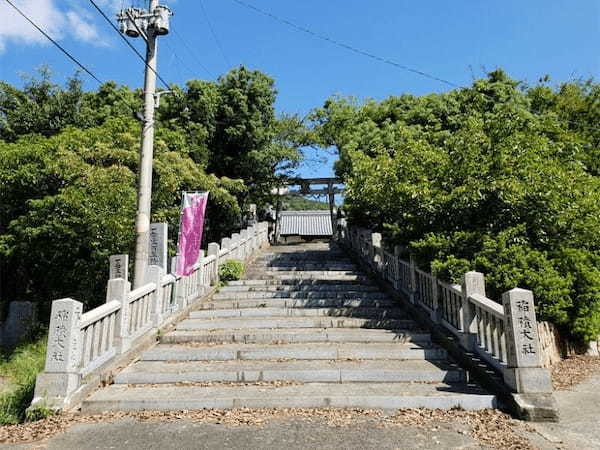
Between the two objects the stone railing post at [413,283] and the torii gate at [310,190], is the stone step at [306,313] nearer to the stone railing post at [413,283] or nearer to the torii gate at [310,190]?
the stone railing post at [413,283]

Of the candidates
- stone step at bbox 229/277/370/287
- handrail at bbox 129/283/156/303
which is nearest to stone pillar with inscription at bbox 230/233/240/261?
stone step at bbox 229/277/370/287

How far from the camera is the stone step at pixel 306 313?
811 centimetres

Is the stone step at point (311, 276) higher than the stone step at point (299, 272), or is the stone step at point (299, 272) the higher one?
the stone step at point (299, 272)

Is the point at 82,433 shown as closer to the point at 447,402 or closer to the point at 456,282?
the point at 447,402

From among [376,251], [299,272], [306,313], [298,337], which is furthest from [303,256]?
[298,337]

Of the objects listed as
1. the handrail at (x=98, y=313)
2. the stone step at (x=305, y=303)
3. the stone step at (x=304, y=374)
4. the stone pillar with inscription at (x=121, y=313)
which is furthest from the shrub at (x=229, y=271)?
the stone step at (x=304, y=374)

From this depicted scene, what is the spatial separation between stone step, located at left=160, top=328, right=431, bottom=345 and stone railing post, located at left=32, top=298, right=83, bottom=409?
239 cm

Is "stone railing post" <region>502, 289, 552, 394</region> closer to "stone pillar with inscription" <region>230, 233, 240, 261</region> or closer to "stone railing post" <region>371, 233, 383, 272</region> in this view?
"stone railing post" <region>371, 233, 383, 272</region>

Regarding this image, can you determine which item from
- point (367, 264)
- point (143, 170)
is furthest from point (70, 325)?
point (367, 264)

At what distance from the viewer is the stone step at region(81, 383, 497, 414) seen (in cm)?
468

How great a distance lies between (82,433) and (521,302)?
5.36 meters

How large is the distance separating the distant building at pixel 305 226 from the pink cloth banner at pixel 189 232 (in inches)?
818

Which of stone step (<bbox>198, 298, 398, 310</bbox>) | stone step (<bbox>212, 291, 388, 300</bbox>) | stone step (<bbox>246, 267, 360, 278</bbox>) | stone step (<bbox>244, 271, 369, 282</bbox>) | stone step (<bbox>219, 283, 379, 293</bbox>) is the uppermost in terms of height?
stone step (<bbox>246, 267, 360, 278</bbox>)

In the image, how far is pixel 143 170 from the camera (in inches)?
310
